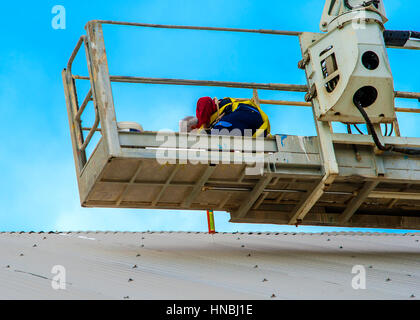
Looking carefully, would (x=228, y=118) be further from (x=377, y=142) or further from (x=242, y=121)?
A: (x=377, y=142)

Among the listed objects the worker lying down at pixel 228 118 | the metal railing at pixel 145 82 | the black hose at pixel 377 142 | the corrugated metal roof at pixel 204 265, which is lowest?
the corrugated metal roof at pixel 204 265

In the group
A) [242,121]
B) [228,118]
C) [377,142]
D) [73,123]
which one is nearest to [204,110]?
[228,118]

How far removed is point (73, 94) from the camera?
477 inches

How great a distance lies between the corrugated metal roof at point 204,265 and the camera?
9336mm

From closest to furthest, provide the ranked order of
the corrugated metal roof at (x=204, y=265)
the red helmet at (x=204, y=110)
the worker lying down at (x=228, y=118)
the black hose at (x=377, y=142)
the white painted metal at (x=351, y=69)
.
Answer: the corrugated metal roof at (x=204, y=265), the white painted metal at (x=351, y=69), the black hose at (x=377, y=142), the worker lying down at (x=228, y=118), the red helmet at (x=204, y=110)

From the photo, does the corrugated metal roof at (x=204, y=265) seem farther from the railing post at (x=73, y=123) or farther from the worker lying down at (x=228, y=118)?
the worker lying down at (x=228, y=118)

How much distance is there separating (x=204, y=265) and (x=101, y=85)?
264cm

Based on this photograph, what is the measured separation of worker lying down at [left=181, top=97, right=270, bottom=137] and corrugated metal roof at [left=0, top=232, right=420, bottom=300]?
1752 millimetres

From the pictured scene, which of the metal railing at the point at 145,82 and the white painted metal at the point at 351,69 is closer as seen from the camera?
the white painted metal at the point at 351,69

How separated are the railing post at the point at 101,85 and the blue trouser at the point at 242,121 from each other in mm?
1409

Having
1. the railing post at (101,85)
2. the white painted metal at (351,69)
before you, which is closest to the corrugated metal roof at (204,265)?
the railing post at (101,85)
